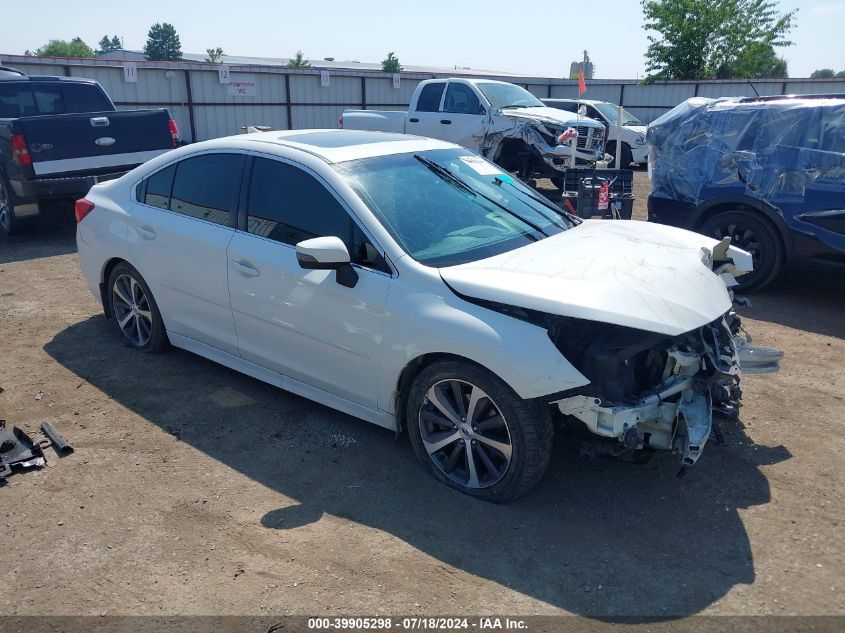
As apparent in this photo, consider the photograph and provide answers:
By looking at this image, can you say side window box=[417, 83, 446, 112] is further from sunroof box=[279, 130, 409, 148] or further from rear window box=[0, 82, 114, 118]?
sunroof box=[279, 130, 409, 148]

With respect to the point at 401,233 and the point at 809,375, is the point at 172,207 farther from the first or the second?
the point at 809,375

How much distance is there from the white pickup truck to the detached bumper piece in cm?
959

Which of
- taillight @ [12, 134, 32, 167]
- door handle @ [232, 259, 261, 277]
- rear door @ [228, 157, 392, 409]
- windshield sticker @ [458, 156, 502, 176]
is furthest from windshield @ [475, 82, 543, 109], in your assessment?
door handle @ [232, 259, 261, 277]

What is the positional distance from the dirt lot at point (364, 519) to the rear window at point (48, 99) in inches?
270

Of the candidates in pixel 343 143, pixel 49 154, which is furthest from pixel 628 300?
pixel 49 154

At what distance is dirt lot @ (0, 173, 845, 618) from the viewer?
9.81ft

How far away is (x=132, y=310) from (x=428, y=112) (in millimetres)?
9828

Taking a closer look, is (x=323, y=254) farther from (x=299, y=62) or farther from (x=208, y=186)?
(x=299, y=62)

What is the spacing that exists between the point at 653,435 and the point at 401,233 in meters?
1.67

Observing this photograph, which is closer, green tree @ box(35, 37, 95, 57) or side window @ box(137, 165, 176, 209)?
side window @ box(137, 165, 176, 209)

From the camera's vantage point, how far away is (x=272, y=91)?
67.2 feet

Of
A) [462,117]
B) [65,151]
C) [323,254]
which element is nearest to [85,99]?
[65,151]

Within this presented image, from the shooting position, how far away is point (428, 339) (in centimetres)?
354

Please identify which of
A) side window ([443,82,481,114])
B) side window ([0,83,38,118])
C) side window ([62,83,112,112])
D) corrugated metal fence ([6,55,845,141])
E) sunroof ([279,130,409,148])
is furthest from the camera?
corrugated metal fence ([6,55,845,141])
